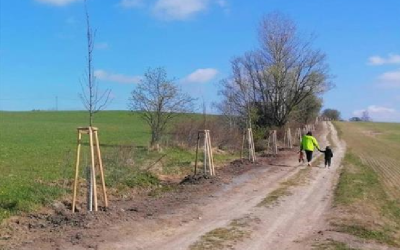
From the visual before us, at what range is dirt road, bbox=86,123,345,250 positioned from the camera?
866 cm

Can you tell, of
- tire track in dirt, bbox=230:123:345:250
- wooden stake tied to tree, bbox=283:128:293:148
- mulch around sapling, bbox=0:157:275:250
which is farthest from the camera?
wooden stake tied to tree, bbox=283:128:293:148

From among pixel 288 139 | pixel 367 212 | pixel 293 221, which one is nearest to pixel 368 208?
pixel 367 212

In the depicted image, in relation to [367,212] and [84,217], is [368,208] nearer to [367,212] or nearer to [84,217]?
[367,212]

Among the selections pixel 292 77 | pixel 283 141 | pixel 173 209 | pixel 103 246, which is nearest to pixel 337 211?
pixel 173 209

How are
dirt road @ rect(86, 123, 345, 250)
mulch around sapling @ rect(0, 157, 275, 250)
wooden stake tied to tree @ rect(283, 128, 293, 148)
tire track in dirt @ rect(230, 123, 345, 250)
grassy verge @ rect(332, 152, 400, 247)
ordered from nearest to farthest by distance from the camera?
mulch around sapling @ rect(0, 157, 275, 250), dirt road @ rect(86, 123, 345, 250), tire track in dirt @ rect(230, 123, 345, 250), grassy verge @ rect(332, 152, 400, 247), wooden stake tied to tree @ rect(283, 128, 293, 148)

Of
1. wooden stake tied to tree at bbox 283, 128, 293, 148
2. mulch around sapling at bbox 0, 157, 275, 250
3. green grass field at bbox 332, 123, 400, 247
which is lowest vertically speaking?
green grass field at bbox 332, 123, 400, 247

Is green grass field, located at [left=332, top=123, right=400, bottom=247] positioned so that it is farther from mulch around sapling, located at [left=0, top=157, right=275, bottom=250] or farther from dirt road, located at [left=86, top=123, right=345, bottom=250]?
mulch around sapling, located at [left=0, top=157, right=275, bottom=250]

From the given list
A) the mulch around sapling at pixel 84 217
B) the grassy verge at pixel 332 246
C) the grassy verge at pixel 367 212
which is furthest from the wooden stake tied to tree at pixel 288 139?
the grassy verge at pixel 332 246

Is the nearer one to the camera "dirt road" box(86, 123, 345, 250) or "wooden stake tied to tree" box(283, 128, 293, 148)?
"dirt road" box(86, 123, 345, 250)

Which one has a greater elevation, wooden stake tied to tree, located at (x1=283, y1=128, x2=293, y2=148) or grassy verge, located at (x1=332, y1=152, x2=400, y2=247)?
wooden stake tied to tree, located at (x1=283, y1=128, x2=293, y2=148)

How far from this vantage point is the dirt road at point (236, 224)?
866 centimetres

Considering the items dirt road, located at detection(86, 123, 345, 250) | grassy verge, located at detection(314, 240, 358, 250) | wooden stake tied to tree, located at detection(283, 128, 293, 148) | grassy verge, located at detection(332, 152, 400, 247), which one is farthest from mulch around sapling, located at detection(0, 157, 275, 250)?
wooden stake tied to tree, located at detection(283, 128, 293, 148)

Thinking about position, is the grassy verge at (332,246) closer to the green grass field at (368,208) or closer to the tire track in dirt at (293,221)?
the tire track in dirt at (293,221)

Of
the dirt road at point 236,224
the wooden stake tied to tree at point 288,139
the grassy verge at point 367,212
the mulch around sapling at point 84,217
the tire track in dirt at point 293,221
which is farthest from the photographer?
the wooden stake tied to tree at point 288,139
